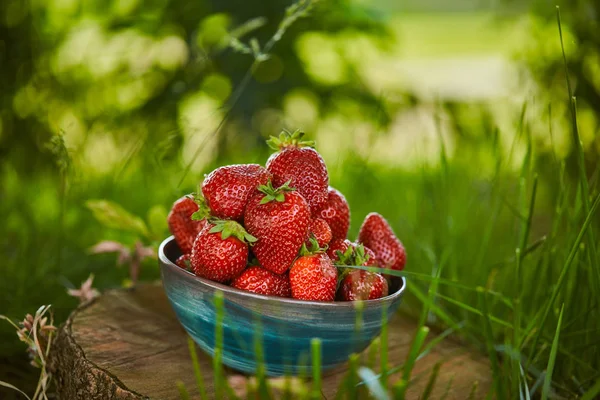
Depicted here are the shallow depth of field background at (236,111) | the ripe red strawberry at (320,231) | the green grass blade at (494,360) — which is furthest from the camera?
the shallow depth of field background at (236,111)

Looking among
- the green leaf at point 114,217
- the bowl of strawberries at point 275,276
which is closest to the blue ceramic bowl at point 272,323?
the bowl of strawberries at point 275,276

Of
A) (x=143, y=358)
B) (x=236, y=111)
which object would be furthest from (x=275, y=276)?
(x=236, y=111)

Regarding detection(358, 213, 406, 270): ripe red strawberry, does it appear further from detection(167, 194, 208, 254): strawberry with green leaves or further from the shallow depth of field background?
the shallow depth of field background

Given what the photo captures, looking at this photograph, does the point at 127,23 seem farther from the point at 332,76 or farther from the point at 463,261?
the point at 463,261

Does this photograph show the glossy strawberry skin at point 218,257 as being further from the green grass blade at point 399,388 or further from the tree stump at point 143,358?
the green grass blade at point 399,388

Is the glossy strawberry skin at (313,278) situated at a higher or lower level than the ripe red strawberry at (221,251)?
lower

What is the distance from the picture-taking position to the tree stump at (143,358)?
892 millimetres

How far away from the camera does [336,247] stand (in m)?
0.97

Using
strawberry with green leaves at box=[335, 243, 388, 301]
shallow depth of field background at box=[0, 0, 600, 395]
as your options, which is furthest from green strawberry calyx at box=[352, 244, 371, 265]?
shallow depth of field background at box=[0, 0, 600, 395]

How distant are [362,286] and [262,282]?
142mm

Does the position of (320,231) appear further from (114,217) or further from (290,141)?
(114,217)

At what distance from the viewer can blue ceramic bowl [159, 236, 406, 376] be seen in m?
0.82

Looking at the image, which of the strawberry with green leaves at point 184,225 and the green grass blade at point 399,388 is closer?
the green grass blade at point 399,388

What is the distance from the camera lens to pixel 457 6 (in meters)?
8.00
